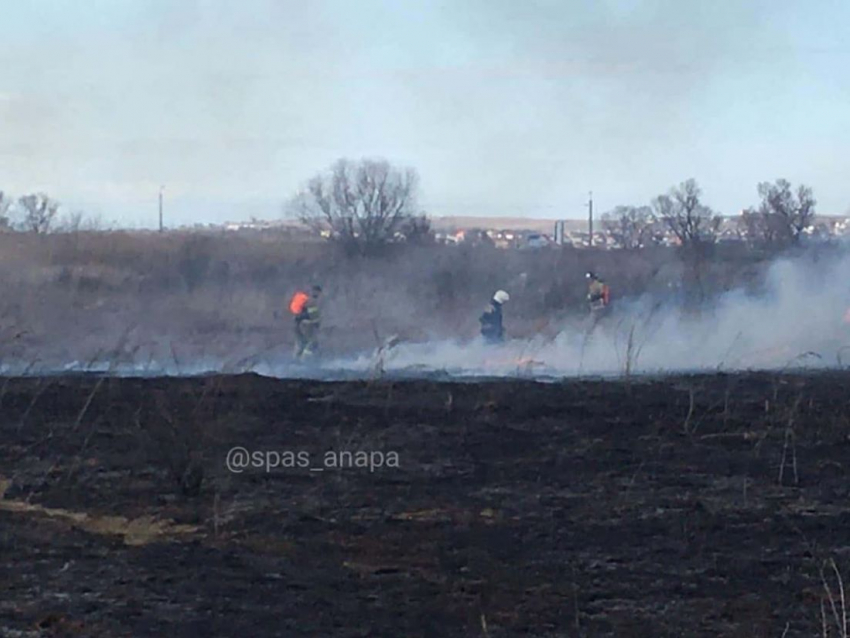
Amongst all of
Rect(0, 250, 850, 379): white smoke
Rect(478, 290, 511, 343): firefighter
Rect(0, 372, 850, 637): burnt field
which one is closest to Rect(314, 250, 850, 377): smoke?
Rect(0, 250, 850, 379): white smoke

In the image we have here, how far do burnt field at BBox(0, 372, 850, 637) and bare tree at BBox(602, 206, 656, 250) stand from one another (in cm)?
3229

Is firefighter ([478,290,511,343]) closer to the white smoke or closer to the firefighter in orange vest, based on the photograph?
A: the white smoke

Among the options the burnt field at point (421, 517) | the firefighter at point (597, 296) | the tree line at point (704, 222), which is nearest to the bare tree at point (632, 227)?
the tree line at point (704, 222)

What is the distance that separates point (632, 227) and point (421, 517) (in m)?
41.8

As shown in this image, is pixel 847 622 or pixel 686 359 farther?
pixel 686 359

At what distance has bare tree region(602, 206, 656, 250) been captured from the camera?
45.6m

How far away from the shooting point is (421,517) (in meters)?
7.55

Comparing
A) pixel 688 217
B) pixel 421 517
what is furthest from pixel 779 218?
pixel 421 517

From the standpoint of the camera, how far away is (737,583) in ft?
20.4

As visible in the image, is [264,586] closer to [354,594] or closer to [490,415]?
Answer: [354,594]

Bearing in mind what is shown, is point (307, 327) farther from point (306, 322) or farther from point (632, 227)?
point (632, 227)

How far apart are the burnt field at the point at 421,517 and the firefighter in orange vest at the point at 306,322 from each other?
21.2 ft

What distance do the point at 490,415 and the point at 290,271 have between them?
23.0 m

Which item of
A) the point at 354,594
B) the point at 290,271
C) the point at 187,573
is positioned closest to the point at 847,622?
the point at 354,594
